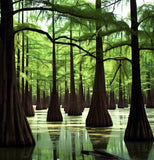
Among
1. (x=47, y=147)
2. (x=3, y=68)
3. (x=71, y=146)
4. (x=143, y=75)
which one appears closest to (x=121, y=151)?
(x=71, y=146)

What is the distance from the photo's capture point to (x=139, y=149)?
6.61m

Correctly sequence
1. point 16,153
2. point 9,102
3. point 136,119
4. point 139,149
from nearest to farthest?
1. point 16,153
2. point 139,149
3. point 9,102
4. point 136,119

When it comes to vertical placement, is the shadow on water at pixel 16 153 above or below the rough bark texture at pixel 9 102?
below

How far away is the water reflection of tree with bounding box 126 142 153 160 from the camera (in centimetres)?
578

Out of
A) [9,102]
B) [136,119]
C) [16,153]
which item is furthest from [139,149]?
[9,102]

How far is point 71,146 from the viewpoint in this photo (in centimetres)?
708

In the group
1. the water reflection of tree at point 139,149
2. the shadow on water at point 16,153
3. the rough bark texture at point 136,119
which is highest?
the rough bark texture at point 136,119

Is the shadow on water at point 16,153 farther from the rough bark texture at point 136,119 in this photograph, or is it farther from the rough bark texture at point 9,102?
the rough bark texture at point 136,119

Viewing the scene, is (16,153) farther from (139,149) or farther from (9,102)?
(139,149)

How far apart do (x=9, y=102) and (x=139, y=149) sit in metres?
3.47

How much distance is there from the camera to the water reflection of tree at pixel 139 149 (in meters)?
5.78

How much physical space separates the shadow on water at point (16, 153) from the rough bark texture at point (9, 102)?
0.34 metres

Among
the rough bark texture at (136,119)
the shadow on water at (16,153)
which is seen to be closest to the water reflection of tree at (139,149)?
the rough bark texture at (136,119)

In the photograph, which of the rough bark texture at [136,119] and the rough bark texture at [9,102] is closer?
the rough bark texture at [9,102]
